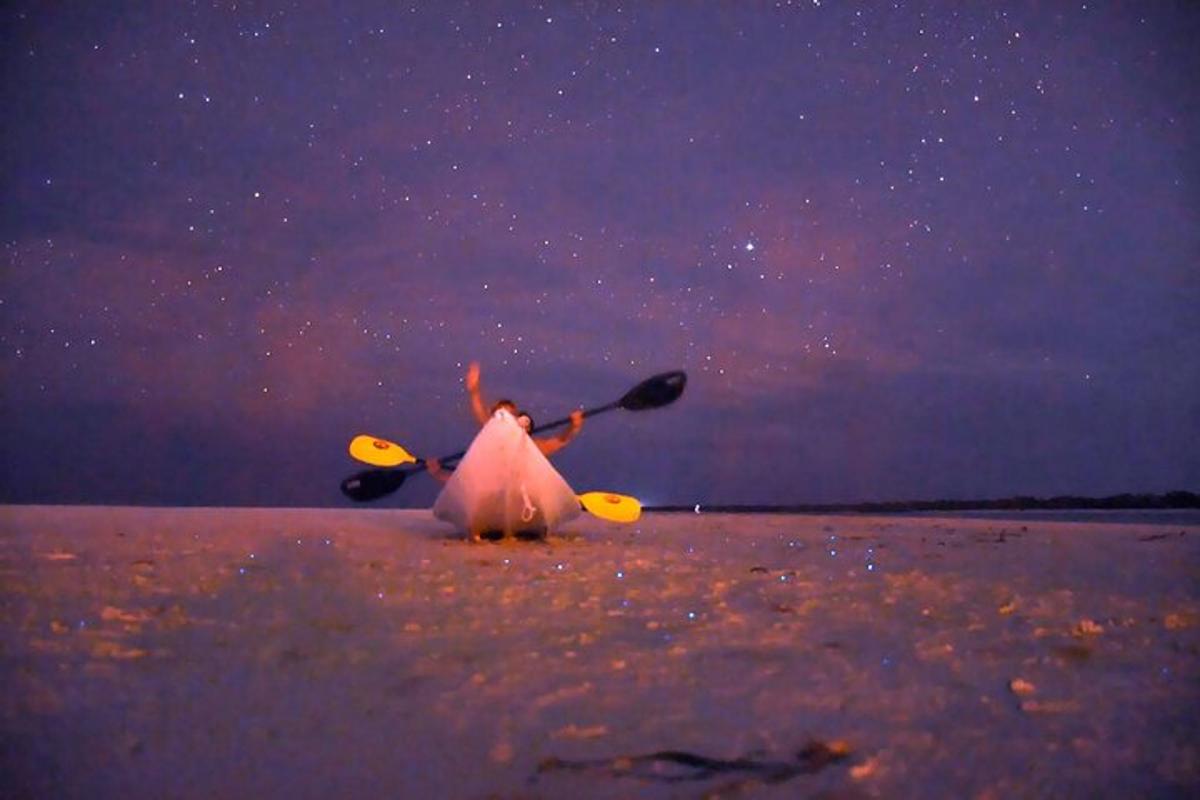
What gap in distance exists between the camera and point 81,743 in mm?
1733

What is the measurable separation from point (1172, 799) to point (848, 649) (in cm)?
112

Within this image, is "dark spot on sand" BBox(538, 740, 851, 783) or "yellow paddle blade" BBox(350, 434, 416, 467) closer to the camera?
"dark spot on sand" BBox(538, 740, 851, 783)

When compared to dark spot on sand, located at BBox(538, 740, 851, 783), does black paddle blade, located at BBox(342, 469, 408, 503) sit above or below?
above

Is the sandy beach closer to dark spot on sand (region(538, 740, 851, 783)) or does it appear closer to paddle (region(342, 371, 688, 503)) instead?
dark spot on sand (region(538, 740, 851, 783))

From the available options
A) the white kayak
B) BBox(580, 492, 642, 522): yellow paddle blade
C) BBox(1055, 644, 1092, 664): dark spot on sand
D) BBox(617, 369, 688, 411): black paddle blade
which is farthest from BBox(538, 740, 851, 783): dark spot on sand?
BBox(617, 369, 688, 411): black paddle blade

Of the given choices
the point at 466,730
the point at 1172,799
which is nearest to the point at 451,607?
the point at 466,730

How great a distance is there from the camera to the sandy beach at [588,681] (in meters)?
1.60

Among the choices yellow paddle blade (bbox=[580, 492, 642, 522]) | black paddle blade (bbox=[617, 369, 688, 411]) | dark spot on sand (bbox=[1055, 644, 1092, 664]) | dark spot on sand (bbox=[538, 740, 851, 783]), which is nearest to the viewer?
dark spot on sand (bbox=[538, 740, 851, 783])

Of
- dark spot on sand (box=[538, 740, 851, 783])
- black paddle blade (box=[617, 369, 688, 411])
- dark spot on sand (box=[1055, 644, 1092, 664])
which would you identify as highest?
black paddle blade (box=[617, 369, 688, 411])

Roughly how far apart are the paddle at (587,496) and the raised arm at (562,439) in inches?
15.6

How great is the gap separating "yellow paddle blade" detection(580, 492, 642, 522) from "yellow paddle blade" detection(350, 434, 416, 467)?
5.05ft

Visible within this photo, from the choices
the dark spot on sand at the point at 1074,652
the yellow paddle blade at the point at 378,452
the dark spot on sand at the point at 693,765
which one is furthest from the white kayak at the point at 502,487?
the dark spot on sand at the point at 693,765

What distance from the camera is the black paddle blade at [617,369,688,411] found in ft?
26.9

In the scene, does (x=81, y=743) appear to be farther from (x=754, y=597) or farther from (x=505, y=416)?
(x=505, y=416)
